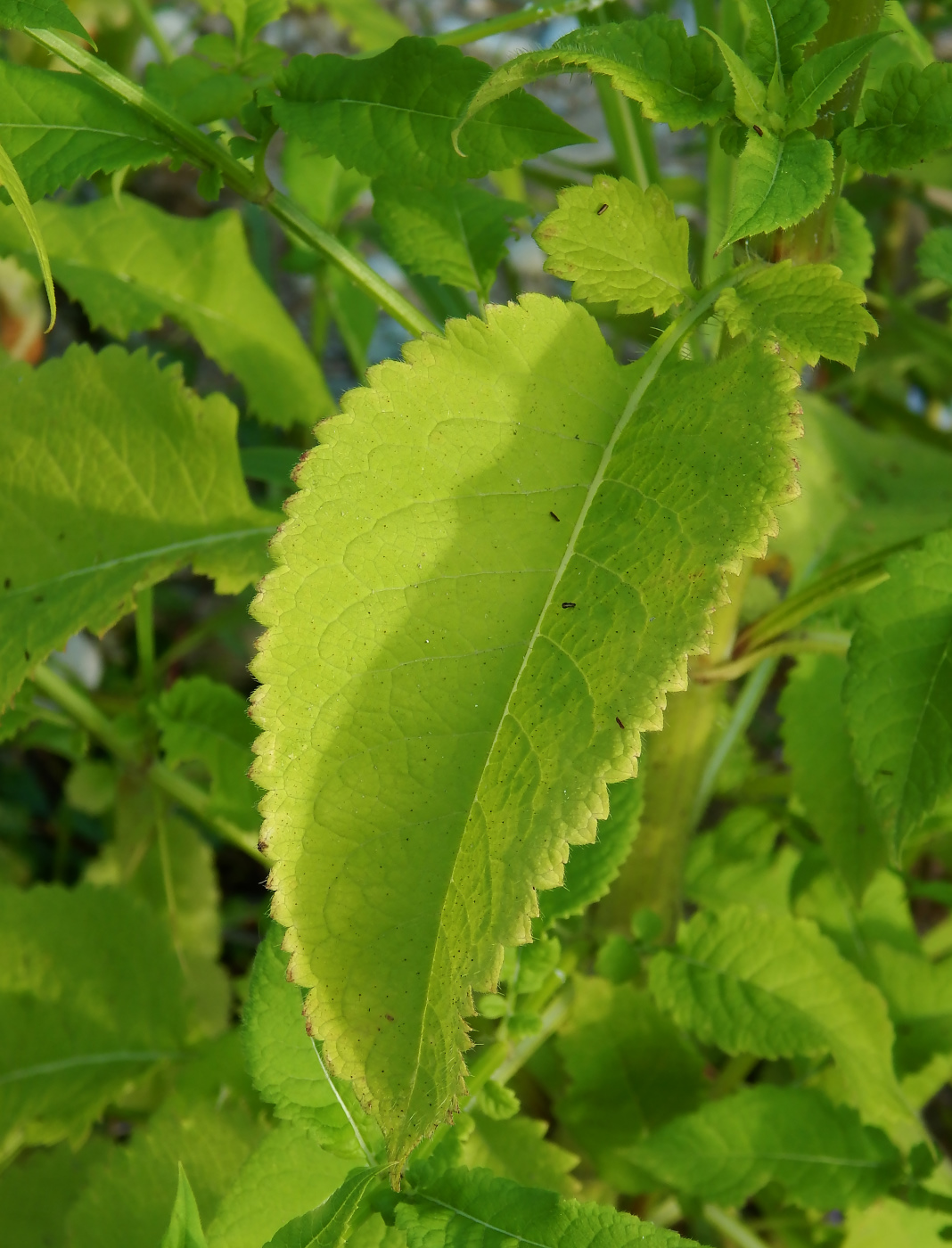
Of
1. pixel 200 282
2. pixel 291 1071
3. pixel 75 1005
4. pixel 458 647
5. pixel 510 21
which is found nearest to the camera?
pixel 458 647

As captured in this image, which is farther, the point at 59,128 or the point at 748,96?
the point at 59,128

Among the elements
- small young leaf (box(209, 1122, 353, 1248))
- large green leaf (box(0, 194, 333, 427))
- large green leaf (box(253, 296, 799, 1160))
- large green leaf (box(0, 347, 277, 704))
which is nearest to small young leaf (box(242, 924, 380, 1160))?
small young leaf (box(209, 1122, 353, 1248))

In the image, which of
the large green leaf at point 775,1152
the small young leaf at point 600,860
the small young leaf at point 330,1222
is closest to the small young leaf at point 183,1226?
the small young leaf at point 330,1222

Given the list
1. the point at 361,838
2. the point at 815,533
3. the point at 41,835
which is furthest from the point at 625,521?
the point at 41,835

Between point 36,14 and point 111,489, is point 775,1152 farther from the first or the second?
point 36,14

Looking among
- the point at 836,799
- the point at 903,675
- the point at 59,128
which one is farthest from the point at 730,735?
the point at 59,128

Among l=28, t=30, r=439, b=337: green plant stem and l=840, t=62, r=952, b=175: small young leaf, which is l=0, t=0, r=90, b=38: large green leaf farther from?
l=840, t=62, r=952, b=175: small young leaf

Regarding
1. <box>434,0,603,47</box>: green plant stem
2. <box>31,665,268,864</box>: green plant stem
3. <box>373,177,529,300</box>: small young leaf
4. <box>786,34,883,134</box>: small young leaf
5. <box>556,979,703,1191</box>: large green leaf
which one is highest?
<box>434,0,603,47</box>: green plant stem
